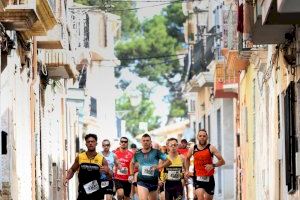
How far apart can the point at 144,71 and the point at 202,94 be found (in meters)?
26.5

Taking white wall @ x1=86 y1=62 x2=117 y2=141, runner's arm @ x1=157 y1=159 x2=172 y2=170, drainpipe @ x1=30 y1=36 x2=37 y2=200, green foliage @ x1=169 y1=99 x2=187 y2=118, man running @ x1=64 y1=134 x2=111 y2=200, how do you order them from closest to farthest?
man running @ x1=64 y1=134 x2=111 y2=200
drainpipe @ x1=30 y1=36 x2=37 y2=200
runner's arm @ x1=157 y1=159 x2=172 y2=170
white wall @ x1=86 y1=62 x2=117 y2=141
green foliage @ x1=169 y1=99 x2=187 y2=118

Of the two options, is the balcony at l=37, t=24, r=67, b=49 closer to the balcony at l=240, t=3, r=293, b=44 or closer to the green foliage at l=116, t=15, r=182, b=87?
the balcony at l=240, t=3, r=293, b=44

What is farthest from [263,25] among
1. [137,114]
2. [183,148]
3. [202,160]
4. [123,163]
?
[137,114]

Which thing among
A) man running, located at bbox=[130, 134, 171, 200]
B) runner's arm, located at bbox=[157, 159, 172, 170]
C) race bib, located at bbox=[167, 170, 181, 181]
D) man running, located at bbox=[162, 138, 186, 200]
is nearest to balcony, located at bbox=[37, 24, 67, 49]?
man running, located at bbox=[130, 134, 171, 200]

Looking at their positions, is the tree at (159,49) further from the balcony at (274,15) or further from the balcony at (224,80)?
the balcony at (274,15)

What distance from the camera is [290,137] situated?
19188 mm

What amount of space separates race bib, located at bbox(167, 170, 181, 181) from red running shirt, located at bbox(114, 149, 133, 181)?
1898 mm

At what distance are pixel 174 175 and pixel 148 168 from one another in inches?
108

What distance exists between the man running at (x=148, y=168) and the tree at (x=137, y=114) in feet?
186

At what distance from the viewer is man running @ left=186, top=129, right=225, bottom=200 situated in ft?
81.2

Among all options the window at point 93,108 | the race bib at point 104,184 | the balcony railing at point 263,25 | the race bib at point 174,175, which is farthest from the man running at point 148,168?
the window at point 93,108

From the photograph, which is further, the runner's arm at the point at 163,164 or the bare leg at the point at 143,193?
the bare leg at the point at 143,193

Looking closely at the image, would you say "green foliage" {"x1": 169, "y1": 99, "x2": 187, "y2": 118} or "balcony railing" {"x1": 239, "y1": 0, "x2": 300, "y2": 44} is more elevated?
"balcony railing" {"x1": 239, "y1": 0, "x2": 300, "y2": 44}

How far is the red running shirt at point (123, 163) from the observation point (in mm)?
30031
